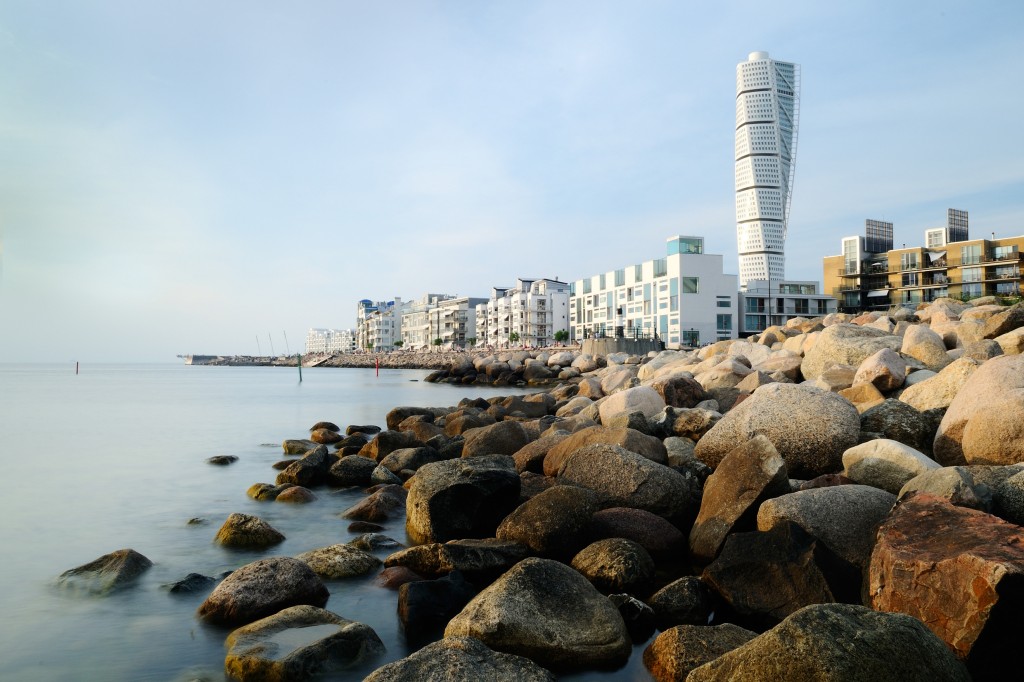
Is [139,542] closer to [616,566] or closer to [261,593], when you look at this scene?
[261,593]

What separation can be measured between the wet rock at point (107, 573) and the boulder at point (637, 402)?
339 inches

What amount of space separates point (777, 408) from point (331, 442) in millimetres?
12109

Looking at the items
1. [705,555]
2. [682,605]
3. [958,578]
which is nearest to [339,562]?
[682,605]

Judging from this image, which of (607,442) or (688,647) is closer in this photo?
(688,647)

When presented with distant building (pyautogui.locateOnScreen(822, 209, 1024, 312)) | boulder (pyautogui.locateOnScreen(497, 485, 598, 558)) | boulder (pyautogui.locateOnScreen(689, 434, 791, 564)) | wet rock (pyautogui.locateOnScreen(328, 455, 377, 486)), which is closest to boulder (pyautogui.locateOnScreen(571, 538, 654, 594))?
boulder (pyautogui.locateOnScreen(497, 485, 598, 558))

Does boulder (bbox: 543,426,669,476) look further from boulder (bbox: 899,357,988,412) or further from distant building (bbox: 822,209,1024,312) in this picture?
distant building (bbox: 822,209,1024,312)

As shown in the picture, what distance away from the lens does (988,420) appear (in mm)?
7875

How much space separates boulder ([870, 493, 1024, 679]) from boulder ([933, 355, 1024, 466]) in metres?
3.15

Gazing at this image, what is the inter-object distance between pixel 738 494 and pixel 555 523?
1.98 metres

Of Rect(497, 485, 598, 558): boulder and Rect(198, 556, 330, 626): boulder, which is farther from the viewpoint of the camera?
Rect(497, 485, 598, 558): boulder

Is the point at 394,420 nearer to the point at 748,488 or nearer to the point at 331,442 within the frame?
the point at 331,442

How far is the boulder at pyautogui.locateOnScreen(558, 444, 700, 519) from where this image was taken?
8047 millimetres

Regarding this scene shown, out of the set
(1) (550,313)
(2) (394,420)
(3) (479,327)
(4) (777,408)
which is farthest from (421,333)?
(4) (777,408)

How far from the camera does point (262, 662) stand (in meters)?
5.16
